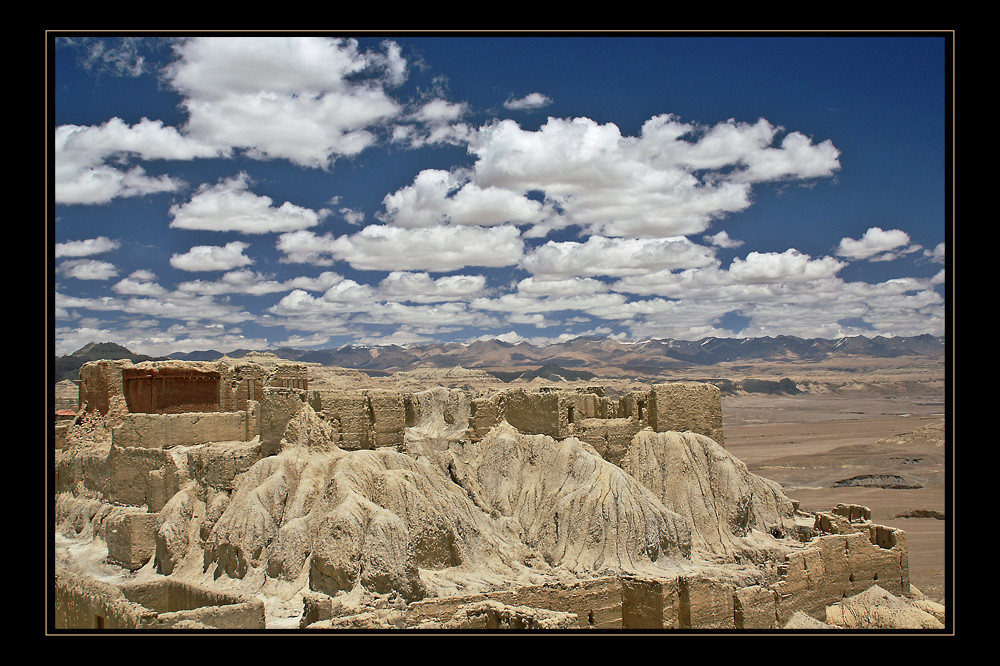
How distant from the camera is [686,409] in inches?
1190

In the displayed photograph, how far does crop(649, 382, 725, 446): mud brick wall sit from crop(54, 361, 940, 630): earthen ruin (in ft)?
0.21

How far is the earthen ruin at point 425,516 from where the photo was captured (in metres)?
20.4

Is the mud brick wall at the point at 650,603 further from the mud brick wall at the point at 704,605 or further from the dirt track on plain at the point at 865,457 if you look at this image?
the dirt track on plain at the point at 865,457

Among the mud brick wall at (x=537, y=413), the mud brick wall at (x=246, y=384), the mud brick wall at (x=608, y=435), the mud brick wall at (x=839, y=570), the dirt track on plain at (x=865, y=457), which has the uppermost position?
the mud brick wall at (x=246, y=384)

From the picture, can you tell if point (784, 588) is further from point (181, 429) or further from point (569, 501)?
point (181, 429)

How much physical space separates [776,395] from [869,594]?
16558 centimetres

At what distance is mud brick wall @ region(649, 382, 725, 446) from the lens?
29.9 meters

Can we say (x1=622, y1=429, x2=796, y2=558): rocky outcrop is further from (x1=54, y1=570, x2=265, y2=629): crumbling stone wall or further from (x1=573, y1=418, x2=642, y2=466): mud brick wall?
(x1=54, y1=570, x2=265, y2=629): crumbling stone wall

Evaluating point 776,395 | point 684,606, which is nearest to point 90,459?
point 684,606

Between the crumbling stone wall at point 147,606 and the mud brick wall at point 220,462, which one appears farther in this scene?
the mud brick wall at point 220,462

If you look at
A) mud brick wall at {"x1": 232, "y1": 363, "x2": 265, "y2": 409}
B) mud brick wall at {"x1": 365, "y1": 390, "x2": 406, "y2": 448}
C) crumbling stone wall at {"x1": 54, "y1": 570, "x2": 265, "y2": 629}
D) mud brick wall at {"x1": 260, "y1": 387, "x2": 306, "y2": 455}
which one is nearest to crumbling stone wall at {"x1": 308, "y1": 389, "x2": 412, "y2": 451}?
mud brick wall at {"x1": 365, "y1": 390, "x2": 406, "y2": 448}

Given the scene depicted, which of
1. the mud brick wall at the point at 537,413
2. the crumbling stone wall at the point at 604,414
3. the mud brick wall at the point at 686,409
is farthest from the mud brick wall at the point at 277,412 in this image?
the mud brick wall at the point at 686,409

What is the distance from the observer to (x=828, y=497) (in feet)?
189

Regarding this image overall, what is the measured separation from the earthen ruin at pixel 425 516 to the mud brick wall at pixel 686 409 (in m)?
0.07
